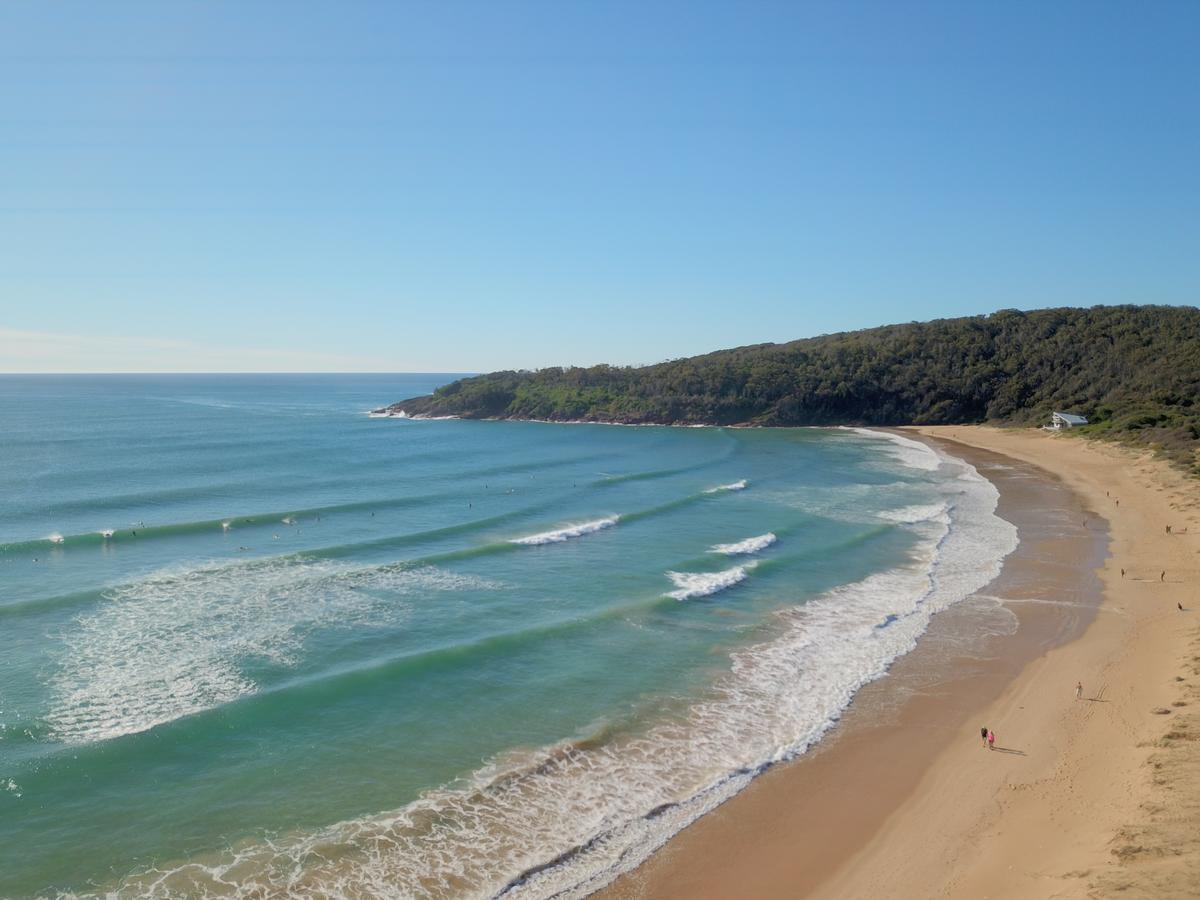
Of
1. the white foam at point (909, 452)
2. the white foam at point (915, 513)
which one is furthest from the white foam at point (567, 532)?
the white foam at point (909, 452)

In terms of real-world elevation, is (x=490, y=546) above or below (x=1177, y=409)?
below

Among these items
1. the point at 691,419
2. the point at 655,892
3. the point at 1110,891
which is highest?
the point at 691,419

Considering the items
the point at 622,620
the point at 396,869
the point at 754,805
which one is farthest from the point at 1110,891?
the point at 622,620

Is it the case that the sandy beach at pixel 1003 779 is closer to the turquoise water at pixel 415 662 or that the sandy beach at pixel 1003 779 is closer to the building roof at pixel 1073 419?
the turquoise water at pixel 415 662

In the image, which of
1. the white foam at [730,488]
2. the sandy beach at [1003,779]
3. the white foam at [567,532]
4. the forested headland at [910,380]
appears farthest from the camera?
the forested headland at [910,380]

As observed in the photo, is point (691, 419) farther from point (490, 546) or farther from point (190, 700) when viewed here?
point (190, 700)

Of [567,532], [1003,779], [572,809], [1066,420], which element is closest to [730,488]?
[567,532]

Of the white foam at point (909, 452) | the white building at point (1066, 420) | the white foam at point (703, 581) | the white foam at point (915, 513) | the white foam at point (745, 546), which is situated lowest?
the white foam at point (703, 581)
